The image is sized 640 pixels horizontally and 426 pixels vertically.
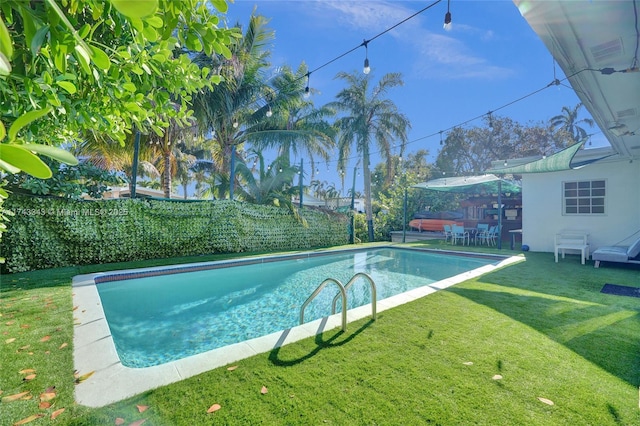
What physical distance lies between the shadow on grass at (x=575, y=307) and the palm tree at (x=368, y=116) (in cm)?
1070

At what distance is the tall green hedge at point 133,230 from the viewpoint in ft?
24.7

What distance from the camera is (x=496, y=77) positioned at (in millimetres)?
20953

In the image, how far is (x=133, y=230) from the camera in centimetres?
938

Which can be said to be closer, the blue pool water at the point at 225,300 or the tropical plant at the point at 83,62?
the tropical plant at the point at 83,62

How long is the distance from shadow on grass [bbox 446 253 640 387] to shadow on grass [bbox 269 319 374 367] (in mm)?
2445

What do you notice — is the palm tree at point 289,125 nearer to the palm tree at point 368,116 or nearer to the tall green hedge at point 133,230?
the palm tree at point 368,116

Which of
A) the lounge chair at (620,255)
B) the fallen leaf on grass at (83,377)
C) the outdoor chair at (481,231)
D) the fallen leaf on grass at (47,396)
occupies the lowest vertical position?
the fallen leaf on grass at (83,377)

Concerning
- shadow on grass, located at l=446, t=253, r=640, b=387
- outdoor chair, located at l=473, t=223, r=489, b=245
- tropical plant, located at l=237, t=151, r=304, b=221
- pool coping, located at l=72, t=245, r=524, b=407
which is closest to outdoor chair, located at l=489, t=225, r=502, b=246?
outdoor chair, located at l=473, t=223, r=489, b=245

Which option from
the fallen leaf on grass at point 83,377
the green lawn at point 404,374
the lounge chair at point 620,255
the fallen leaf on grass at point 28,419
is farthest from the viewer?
the lounge chair at point 620,255

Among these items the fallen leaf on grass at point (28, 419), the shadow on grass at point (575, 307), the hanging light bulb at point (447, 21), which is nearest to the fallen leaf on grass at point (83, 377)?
the fallen leaf on grass at point (28, 419)

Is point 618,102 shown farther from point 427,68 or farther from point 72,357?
point 427,68

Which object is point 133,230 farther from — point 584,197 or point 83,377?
point 584,197

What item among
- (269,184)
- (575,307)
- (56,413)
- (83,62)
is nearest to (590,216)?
(575,307)

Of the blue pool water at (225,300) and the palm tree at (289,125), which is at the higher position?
the palm tree at (289,125)
